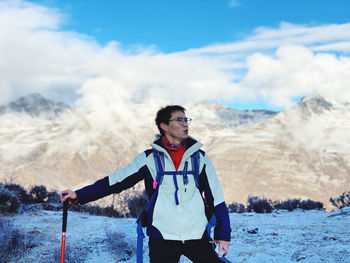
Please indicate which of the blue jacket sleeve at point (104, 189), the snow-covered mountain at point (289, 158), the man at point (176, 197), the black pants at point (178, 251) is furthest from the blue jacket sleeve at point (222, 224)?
the snow-covered mountain at point (289, 158)

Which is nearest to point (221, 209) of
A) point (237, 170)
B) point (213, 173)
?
point (213, 173)

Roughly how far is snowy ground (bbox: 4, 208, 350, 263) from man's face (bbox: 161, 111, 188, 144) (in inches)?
94.2

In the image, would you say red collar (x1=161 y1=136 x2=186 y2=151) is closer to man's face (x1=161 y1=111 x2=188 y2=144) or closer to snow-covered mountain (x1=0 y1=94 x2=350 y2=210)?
man's face (x1=161 y1=111 x2=188 y2=144)

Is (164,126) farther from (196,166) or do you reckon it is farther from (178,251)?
(178,251)

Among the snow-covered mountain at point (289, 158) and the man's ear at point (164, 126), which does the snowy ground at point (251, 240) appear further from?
the snow-covered mountain at point (289, 158)

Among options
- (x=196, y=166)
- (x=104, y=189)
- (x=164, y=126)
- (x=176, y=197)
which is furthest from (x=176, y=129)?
(x=104, y=189)

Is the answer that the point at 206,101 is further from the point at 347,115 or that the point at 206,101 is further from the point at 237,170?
the point at 237,170

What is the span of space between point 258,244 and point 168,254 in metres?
3.41

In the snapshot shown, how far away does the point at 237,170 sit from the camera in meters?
72.5

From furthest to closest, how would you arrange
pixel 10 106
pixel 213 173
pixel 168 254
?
1. pixel 10 106
2. pixel 213 173
3. pixel 168 254

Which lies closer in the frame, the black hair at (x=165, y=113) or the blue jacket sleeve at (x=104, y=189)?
the blue jacket sleeve at (x=104, y=189)

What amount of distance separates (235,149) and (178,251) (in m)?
77.1

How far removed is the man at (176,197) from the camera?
3021 mm

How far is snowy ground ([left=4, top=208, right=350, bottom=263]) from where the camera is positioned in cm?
532
